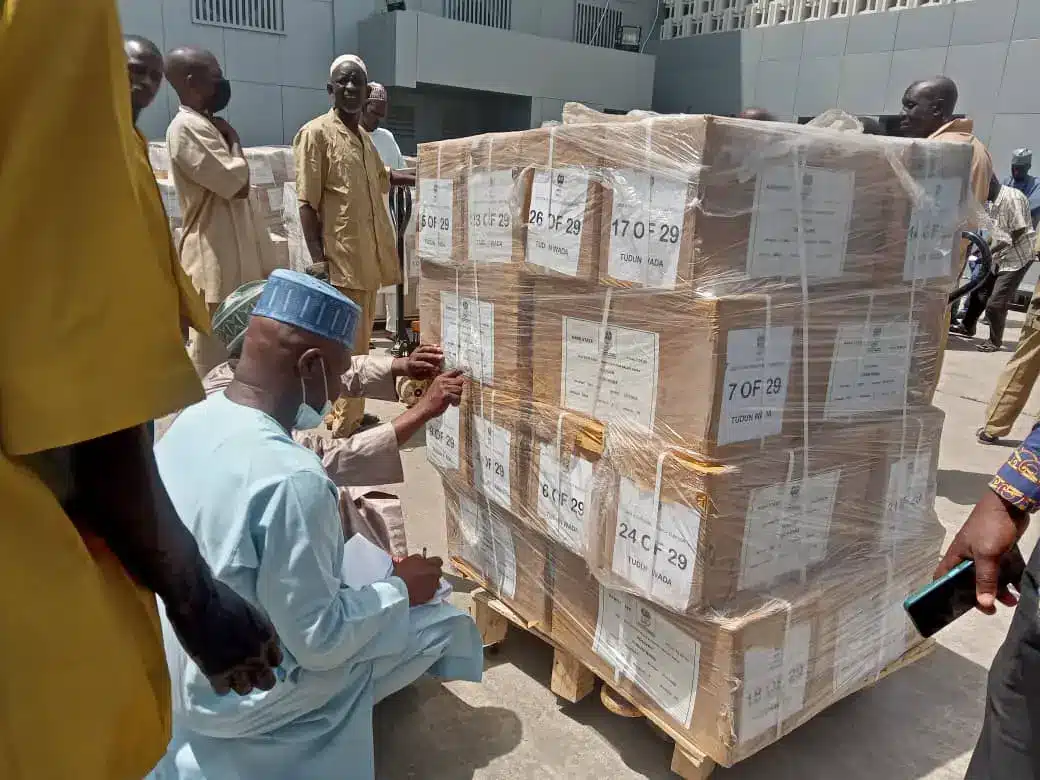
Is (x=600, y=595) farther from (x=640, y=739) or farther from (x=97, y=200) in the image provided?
(x=97, y=200)

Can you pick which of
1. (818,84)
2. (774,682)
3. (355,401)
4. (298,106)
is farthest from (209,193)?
(818,84)

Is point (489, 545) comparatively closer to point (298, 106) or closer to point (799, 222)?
Result: point (799, 222)

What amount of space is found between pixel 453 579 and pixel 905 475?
1760 mm

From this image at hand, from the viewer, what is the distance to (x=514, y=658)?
8.42 ft

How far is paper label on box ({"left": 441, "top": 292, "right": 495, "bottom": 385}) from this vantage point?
7.47ft

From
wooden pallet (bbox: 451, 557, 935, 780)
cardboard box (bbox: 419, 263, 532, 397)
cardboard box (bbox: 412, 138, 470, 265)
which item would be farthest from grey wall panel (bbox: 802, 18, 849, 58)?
wooden pallet (bbox: 451, 557, 935, 780)

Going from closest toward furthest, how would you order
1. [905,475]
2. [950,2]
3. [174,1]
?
[905,475]
[174,1]
[950,2]

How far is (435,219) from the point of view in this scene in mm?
2473

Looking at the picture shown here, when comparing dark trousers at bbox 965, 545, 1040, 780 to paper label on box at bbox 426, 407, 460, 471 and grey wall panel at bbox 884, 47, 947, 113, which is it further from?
grey wall panel at bbox 884, 47, 947, 113

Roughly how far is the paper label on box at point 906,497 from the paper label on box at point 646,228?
3.02ft

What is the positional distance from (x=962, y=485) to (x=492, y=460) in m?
3.15

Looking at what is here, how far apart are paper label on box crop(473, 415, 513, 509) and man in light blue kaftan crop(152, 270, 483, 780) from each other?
424 millimetres

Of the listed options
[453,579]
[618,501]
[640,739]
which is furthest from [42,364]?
[453,579]

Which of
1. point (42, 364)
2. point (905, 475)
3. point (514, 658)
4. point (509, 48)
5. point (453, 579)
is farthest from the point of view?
point (509, 48)
